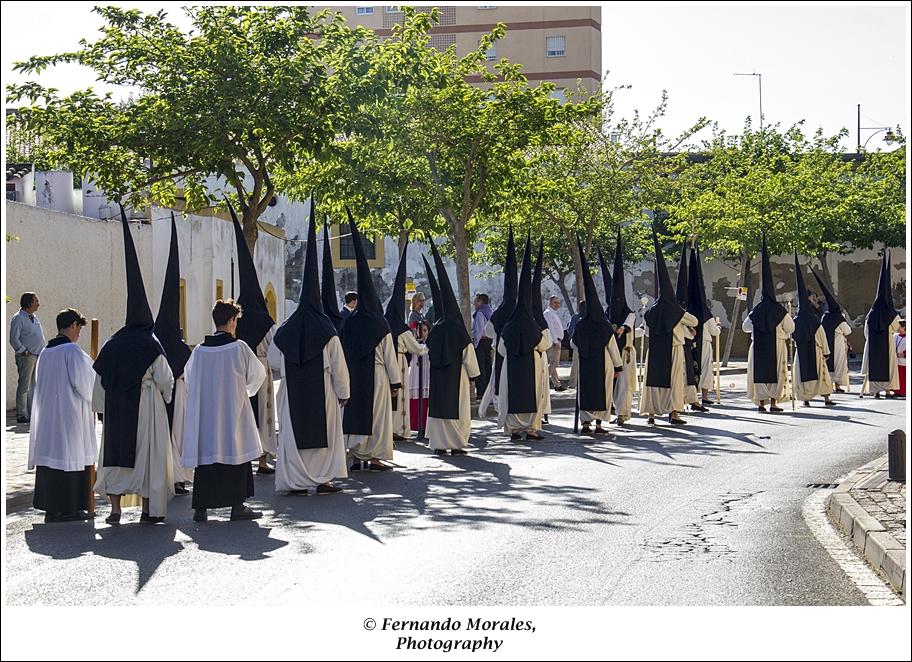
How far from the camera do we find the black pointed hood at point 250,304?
12594 millimetres

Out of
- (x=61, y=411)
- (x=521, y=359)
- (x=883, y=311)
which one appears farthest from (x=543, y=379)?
(x=883, y=311)

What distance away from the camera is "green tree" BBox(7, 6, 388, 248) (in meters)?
17.1

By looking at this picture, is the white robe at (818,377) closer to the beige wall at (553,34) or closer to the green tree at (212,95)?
the green tree at (212,95)

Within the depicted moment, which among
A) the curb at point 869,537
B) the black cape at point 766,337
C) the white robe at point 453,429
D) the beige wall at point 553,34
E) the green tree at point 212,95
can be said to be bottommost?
the curb at point 869,537

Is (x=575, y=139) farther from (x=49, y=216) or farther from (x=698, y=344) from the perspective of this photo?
(x=49, y=216)

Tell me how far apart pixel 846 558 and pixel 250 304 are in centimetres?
673

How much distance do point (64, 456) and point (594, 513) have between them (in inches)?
174

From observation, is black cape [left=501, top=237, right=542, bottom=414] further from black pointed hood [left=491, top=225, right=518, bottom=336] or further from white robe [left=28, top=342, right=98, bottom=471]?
white robe [left=28, top=342, right=98, bottom=471]

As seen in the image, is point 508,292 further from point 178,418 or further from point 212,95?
point 178,418

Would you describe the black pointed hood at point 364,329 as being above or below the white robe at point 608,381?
above

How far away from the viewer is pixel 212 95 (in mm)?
17219

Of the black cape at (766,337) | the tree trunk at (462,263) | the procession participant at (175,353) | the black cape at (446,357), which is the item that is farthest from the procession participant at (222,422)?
the tree trunk at (462,263)

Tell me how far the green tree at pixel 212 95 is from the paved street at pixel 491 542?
5177 mm

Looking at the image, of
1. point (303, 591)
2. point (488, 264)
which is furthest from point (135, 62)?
point (488, 264)
